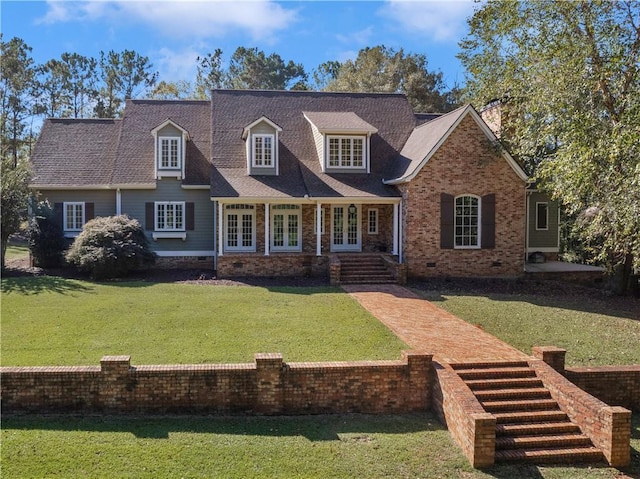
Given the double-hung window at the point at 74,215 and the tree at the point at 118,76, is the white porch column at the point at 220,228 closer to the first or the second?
the double-hung window at the point at 74,215

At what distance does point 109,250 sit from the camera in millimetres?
19250

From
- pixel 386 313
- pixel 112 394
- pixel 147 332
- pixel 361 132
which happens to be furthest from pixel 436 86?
pixel 112 394

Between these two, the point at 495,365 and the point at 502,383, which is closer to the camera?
the point at 502,383

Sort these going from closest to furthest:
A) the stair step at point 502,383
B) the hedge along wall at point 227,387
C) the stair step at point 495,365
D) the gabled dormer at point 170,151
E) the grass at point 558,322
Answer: the hedge along wall at point 227,387 → the stair step at point 502,383 → the stair step at point 495,365 → the grass at point 558,322 → the gabled dormer at point 170,151

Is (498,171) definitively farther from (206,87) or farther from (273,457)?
(206,87)

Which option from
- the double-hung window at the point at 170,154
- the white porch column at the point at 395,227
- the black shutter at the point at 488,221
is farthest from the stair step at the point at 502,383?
the double-hung window at the point at 170,154

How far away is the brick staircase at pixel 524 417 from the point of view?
7949 millimetres

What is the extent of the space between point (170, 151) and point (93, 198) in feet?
13.1

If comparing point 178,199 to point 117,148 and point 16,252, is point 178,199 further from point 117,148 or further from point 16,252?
point 16,252

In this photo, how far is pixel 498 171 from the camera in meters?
20.3

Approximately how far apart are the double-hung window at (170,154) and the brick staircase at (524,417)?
16.4 metres

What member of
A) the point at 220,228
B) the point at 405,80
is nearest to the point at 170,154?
the point at 220,228

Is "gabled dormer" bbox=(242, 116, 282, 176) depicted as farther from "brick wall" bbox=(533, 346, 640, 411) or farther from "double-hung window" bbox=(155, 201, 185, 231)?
"brick wall" bbox=(533, 346, 640, 411)

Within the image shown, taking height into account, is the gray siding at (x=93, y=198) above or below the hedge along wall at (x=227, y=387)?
above
